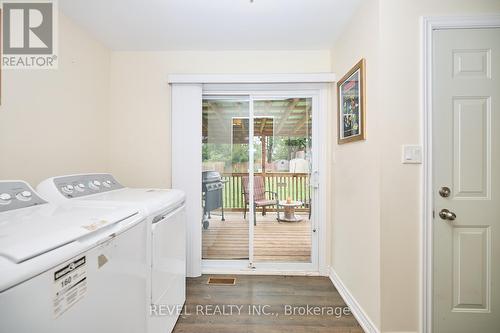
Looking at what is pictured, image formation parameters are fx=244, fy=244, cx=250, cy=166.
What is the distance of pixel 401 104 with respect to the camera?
1555mm

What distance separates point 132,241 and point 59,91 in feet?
4.94

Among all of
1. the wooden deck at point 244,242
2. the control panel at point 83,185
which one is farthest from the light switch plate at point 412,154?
the control panel at point 83,185

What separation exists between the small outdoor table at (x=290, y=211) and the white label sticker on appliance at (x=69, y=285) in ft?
7.83

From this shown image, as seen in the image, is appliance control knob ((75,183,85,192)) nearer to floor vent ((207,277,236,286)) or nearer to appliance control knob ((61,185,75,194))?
appliance control knob ((61,185,75,194))

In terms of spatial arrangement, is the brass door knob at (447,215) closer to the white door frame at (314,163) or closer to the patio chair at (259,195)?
the white door frame at (314,163)

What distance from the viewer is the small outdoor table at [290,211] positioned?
9.96 ft

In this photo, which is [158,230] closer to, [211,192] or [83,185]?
[83,185]

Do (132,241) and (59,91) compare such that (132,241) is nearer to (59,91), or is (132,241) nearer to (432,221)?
(59,91)

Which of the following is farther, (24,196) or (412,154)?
(412,154)

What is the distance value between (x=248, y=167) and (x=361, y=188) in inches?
48.9

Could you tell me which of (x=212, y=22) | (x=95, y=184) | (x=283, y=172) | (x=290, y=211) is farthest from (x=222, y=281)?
(x=212, y=22)

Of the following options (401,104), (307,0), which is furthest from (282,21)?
(401,104)

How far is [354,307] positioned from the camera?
1.95 meters
